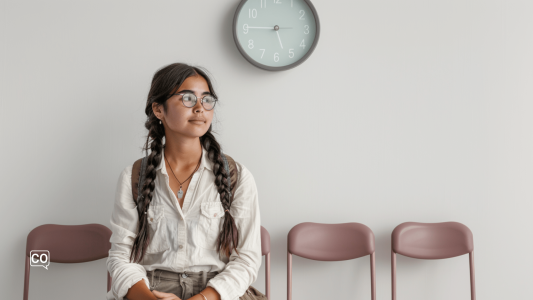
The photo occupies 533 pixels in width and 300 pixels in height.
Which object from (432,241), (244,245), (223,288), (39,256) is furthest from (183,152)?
(432,241)

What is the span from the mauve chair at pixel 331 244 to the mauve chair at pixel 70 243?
95 centimetres

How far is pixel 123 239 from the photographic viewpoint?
4.65 ft

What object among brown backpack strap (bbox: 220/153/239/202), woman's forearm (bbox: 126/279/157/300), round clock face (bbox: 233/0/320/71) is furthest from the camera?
round clock face (bbox: 233/0/320/71)

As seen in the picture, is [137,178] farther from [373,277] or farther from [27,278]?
[373,277]

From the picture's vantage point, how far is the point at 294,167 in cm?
208

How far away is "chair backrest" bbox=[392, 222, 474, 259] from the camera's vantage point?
6.40 ft

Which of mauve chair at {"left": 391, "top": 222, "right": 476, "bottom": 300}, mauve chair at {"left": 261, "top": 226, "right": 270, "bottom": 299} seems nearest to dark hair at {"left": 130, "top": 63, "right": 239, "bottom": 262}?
mauve chair at {"left": 261, "top": 226, "right": 270, "bottom": 299}

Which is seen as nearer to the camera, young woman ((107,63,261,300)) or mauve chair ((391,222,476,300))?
young woman ((107,63,261,300))

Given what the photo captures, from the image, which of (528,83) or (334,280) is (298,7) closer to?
(528,83)

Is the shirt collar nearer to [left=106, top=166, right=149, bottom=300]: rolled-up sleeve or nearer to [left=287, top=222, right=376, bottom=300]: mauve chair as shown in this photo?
[left=106, top=166, right=149, bottom=300]: rolled-up sleeve

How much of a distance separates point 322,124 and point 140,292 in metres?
1.27

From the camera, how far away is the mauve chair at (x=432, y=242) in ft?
6.40

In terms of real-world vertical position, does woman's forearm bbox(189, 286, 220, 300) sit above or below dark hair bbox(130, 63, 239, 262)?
below

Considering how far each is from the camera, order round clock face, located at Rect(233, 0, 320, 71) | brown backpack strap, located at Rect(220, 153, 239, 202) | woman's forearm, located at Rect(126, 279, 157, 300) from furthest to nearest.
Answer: round clock face, located at Rect(233, 0, 320, 71) → brown backpack strap, located at Rect(220, 153, 239, 202) → woman's forearm, located at Rect(126, 279, 157, 300)
